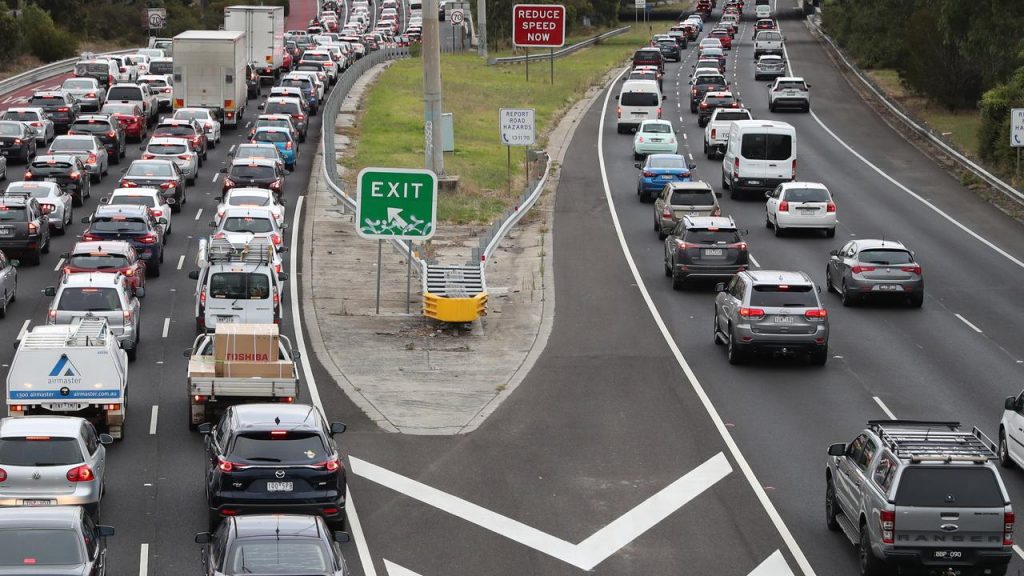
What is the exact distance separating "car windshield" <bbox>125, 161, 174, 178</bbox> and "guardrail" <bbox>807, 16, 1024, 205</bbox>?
24.5m

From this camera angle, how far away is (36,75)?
85.6 metres

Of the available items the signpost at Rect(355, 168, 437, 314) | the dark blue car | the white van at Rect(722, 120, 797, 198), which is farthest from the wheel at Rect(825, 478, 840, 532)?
the white van at Rect(722, 120, 797, 198)

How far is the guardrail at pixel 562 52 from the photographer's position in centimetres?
10262

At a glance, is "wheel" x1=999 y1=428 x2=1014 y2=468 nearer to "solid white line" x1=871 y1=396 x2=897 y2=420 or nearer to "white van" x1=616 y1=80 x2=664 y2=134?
"solid white line" x1=871 y1=396 x2=897 y2=420

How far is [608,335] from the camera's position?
105ft

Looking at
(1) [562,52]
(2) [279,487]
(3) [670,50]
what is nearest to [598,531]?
(2) [279,487]

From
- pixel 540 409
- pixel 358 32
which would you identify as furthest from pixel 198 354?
pixel 358 32

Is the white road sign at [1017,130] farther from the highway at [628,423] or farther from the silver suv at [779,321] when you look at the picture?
the silver suv at [779,321]

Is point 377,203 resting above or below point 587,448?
above

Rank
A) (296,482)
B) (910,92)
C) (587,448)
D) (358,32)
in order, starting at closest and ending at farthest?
(296,482)
(587,448)
(910,92)
(358,32)

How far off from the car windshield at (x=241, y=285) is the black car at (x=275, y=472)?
1063 centimetres

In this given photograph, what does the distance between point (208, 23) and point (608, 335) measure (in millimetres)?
102435

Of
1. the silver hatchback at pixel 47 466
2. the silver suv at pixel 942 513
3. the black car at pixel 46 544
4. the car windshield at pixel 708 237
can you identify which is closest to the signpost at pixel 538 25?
the car windshield at pixel 708 237

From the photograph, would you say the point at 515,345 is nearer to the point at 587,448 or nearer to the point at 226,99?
the point at 587,448
